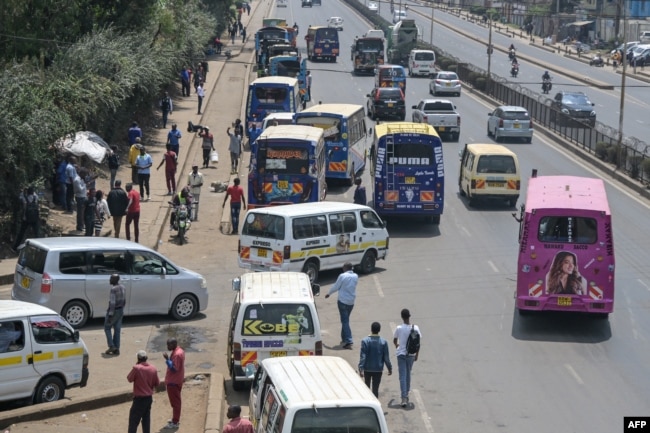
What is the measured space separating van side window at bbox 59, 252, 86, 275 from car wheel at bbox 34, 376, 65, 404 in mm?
4420

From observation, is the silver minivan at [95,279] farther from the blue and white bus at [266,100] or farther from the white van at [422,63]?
the white van at [422,63]

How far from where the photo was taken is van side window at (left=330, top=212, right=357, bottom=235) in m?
26.7

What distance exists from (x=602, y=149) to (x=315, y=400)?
117 feet

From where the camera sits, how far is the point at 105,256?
21.7 m

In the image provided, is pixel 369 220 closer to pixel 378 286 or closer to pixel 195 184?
pixel 378 286

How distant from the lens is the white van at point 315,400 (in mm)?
11555

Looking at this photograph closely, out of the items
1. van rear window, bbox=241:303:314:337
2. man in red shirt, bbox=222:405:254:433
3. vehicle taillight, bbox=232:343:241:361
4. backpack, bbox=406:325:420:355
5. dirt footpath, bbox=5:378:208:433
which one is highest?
man in red shirt, bbox=222:405:254:433

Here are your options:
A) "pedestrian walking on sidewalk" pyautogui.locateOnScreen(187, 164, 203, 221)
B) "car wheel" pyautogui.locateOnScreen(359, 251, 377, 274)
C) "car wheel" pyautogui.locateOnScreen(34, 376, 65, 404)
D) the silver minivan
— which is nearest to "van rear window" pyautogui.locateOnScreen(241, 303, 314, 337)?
"car wheel" pyautogui.locateOnScreen(34, 376, 65, 404)

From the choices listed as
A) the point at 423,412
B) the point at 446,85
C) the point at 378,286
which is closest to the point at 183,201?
the point at 378,286

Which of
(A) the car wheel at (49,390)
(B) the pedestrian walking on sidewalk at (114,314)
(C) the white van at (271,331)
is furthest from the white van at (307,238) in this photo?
(A) the car wheel at (49,390)

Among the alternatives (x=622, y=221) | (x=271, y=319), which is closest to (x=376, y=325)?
(x=271, y=319)

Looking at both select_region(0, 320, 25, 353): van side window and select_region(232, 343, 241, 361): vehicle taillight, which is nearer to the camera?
select_region(0, 320, 25, 353): van side window

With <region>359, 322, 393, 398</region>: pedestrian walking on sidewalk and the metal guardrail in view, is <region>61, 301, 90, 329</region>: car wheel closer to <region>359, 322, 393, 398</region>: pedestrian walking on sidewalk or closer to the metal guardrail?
<region>359, 322, 393, 398</region>: pedestrian walking on sidewalk

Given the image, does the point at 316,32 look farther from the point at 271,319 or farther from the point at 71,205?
the point at 271,319
